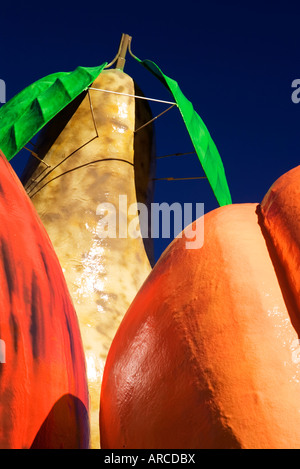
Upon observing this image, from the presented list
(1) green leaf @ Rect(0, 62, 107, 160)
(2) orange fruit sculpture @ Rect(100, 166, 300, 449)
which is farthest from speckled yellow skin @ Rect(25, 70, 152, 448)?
(2) orange fruit sculpture @ Rect(100, 166, 300, 449)

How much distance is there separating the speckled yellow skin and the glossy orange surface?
2.41ft

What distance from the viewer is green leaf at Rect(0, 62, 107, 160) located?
2.29 m

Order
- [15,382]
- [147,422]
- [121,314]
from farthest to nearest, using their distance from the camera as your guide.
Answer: [121,314]
[147,422]
[15,382]

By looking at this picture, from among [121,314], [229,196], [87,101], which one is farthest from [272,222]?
[229,196]

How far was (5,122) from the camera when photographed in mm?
2406

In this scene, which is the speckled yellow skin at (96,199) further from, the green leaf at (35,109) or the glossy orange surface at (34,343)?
the glossy orange surface at (34,343)

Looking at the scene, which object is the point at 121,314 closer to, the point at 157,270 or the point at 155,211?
the point at 155,211

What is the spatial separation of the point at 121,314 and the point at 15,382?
3.83ft

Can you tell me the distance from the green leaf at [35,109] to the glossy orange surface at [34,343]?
1.31 metres

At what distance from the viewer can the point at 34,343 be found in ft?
2.78

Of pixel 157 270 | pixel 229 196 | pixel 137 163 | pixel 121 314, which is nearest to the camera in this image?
pixel 157 270

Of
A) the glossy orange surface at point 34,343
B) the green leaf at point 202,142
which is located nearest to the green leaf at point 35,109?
the green leaf at point 202,142

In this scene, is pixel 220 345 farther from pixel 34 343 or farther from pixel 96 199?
pixel 96 199

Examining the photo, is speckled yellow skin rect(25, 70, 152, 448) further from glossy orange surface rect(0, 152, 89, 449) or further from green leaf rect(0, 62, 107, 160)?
glossy orange surface rect(0, 152, 89, 449)
